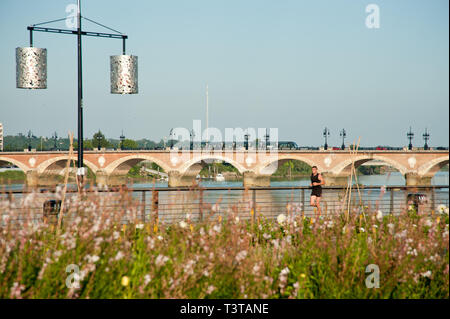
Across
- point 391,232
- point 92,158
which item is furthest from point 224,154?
point 391,232

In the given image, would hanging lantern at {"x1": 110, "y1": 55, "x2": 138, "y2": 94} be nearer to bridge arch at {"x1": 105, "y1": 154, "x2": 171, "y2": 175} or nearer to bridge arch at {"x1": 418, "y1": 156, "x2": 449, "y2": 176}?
bridge arch at {"x1": 418, "y1": 156, "x2": 449, "y2": 176}

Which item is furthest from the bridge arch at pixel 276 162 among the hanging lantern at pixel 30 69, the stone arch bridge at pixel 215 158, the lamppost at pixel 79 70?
the hanging lantern at pixel 30 69

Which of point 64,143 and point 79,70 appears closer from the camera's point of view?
point 79,70

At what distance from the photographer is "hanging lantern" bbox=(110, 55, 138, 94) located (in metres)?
8.70

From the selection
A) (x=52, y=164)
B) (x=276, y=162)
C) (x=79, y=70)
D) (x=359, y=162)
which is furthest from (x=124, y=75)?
(x=276, y=162)

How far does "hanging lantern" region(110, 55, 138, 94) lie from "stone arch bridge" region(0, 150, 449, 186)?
5063 centimetres

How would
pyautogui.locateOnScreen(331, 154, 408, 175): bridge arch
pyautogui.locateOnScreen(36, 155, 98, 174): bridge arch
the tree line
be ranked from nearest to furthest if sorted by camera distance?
pyautogui.locateOnScreen(331, 154, 408, 175): bridge arch → pyautogui.locateOnScreen(36, 155, 98, 174): bridge arch → the tree line

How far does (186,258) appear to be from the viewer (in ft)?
15.4

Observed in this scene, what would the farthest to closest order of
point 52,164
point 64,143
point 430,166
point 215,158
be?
point 64,143 → point 215,158 → point 52,164 → point 430,166

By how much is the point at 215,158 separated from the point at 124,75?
180 feet

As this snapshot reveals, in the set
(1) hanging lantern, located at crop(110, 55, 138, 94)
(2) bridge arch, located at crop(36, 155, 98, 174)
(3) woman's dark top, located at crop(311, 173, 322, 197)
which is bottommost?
(2) bridge arch, located at crop(36, 155, 98, 174)

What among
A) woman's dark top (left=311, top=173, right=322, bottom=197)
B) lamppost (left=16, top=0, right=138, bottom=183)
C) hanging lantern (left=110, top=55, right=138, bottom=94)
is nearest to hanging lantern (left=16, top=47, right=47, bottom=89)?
lamppost (left=16, top=0, right=138, bottom=183)

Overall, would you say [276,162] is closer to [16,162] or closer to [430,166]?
[430,166]

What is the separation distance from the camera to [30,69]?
26.7 feet
